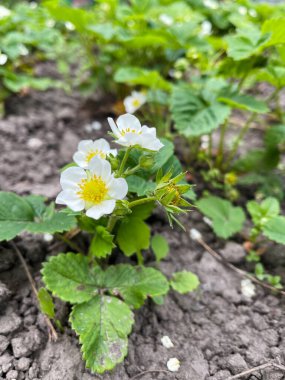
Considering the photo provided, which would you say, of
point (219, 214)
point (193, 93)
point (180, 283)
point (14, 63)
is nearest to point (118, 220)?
point (180, 283)

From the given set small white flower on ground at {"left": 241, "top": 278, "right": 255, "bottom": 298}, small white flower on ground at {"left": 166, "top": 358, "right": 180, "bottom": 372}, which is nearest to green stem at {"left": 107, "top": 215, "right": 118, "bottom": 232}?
small white flower on ground at {"left": 166, "top": 358, "right": 180, "bottom": 372}

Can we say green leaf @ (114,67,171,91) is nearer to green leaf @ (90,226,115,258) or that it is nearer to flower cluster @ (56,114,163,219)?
flower cluster @ (56,114,163,219)

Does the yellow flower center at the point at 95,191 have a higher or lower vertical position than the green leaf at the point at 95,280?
higher

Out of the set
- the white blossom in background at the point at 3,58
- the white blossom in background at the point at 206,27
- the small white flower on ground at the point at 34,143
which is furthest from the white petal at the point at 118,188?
A: the white blossom in background at the point at 206,27

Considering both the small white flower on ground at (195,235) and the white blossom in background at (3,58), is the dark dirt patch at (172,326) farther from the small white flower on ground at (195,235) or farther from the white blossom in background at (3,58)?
the white blossom in background at (3,58)

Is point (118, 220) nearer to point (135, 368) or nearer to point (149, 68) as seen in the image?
point (135, 368)

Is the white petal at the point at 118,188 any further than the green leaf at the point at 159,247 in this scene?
No
